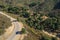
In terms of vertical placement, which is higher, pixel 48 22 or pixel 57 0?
pixel 48 22

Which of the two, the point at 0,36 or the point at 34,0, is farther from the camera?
the point at 34,0

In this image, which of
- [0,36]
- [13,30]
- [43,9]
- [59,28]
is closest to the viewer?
[0,36]

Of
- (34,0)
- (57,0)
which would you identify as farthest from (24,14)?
(34,0)

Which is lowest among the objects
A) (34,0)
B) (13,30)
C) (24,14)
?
(34,0)

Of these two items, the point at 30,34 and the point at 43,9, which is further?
the point at 43,9

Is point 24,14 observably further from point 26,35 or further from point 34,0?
point 34,0

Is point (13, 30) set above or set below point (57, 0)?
above

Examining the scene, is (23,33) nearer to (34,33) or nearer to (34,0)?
(34,33)

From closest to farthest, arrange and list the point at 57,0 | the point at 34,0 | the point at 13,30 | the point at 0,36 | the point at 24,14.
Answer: the point at 0,36 → the point at 13,30 → the point at 24,14 → the point at 57,0 → the point at 34,0

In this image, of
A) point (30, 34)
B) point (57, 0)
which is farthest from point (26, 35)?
point (57, 0)
